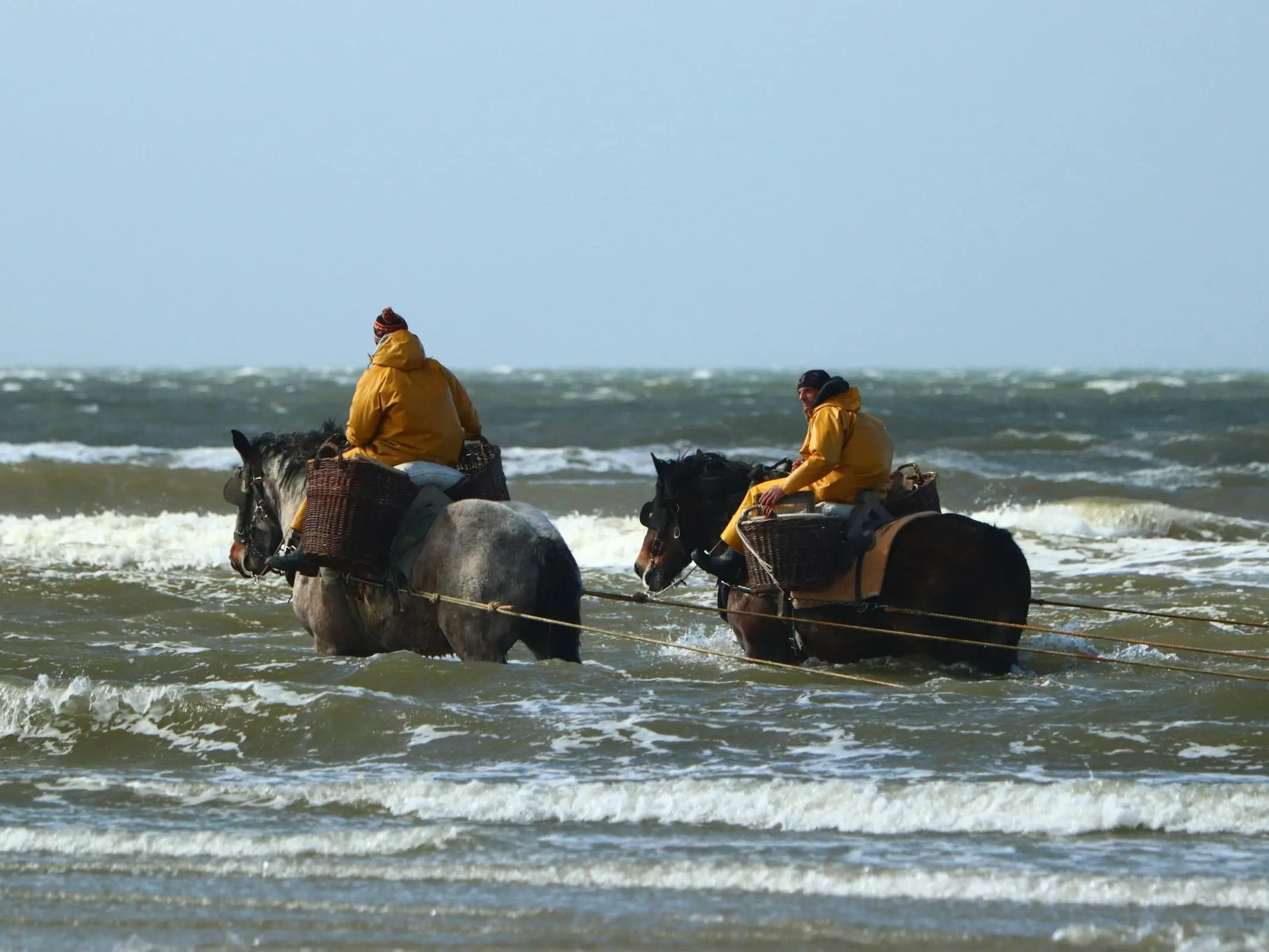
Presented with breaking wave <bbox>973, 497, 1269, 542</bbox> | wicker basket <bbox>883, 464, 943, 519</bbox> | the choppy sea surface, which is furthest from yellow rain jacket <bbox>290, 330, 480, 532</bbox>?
breaking wave <bbox>973, 497, 1269, 542</bbox>

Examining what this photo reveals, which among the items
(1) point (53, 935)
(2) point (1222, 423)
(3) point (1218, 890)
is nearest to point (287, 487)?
(1) point (53, 935)

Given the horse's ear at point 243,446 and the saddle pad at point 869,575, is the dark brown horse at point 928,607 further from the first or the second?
the horse's ear at point 243,446

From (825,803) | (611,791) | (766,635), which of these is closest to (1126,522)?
(766,635)

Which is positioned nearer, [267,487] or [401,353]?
[401,353]

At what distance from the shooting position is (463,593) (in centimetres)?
873

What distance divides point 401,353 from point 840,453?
2.27 meters

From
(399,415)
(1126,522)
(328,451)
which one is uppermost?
(399,415)

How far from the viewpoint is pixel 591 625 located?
12.6 meters

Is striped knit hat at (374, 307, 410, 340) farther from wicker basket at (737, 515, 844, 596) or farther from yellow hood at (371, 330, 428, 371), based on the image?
wicker basket at (737, 515, 844, 596)

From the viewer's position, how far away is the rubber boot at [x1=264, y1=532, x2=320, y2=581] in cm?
899

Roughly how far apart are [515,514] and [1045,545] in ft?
33.7

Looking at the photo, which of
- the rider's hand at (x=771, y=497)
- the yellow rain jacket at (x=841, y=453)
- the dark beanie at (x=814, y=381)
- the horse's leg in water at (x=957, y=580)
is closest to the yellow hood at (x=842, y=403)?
the yellow rain jacket at (x=841, y=453)

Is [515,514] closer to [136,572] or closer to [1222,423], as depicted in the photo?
[136,572]

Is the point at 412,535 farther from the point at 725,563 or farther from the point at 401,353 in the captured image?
the point at 725,563
